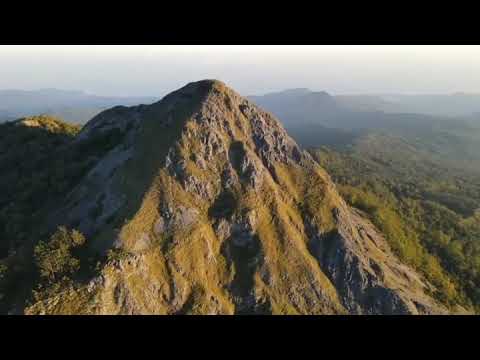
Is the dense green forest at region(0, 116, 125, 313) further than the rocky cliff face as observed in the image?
No

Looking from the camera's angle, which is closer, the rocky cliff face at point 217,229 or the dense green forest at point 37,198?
the dense green forest at point 37,198

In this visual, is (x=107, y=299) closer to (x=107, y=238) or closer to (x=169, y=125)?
(x=107, y=238)

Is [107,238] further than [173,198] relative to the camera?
No

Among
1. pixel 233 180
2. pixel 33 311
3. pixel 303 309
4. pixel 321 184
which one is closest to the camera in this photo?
pixel 33 311

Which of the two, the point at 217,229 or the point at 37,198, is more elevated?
the point at 37,198

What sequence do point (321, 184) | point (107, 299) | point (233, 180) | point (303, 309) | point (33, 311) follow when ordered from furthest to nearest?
point (321, 184)
point (233, 180)
point (303, 309)
point (107, 299)
point (33, 311)

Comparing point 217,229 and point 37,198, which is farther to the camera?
point 37,198

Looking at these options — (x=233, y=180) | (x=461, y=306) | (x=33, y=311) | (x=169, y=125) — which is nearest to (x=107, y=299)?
(x=33, y=311)

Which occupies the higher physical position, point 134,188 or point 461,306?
point 134,188
